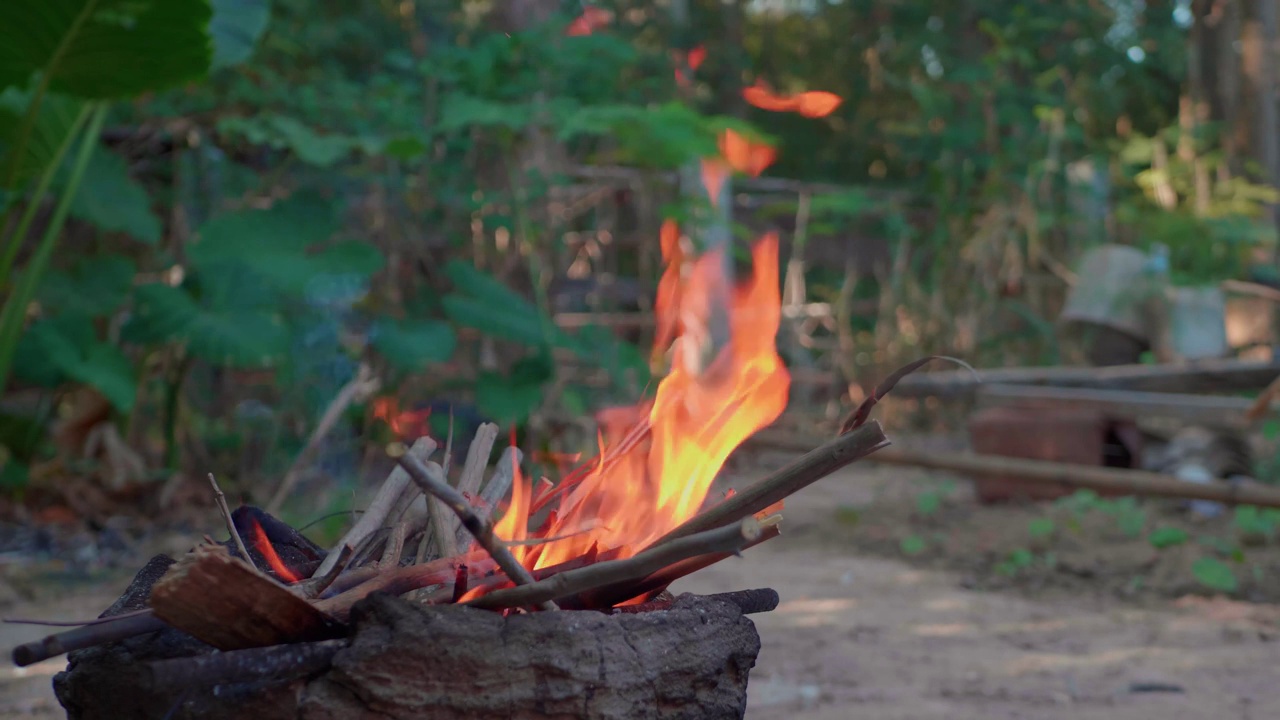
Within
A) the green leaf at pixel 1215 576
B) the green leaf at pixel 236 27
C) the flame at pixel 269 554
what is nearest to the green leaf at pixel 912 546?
the green leaf at pixel 1215 576

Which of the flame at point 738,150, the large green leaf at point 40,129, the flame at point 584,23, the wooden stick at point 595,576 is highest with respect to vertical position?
the flame at point 584,23

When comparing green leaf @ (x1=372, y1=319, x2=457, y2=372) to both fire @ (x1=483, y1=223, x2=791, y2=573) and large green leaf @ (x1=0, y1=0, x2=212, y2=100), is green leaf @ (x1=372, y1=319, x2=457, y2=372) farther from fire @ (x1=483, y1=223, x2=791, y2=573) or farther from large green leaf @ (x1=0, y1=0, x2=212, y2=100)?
fire @ (x1=483, y1=223, x2=791, y2=573)

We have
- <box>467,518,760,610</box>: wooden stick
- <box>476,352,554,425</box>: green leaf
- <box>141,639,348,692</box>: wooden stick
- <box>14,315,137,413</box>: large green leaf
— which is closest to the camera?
<box>141,639,348,692</box>: wooden stick

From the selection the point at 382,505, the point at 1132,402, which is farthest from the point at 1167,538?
the point at 382,505

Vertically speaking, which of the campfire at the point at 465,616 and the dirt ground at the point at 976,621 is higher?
the campfire at the point at 465,616

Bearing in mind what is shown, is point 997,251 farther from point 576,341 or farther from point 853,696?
point 853,696

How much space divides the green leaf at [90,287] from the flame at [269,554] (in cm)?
387

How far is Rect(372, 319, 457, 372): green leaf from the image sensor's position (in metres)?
5.26

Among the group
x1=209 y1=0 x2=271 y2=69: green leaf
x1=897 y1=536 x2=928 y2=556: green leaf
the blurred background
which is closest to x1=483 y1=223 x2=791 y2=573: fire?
the blurred background

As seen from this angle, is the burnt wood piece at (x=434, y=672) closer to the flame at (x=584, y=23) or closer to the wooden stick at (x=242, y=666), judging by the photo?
the wooden stick at (x=242, y=666)

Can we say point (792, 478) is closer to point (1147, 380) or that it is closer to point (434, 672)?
point (434, 672)

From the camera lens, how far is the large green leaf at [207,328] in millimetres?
4770

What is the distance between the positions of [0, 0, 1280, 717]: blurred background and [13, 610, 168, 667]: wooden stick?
0.66 meters

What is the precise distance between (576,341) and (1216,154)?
21.1 feet
